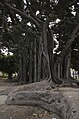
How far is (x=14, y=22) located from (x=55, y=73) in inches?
180

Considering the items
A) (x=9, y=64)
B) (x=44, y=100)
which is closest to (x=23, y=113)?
(x=44, y=100)

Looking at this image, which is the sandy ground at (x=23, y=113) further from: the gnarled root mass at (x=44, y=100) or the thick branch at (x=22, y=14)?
the thick branch at (x=22, y=14)

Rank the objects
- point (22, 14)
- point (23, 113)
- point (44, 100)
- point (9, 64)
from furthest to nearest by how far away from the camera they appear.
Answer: point (9, 64) < point (22, 14) < point (44, 100) < point (23, 113)

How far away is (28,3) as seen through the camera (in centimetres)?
1429

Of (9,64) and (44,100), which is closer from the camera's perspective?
(44,100)

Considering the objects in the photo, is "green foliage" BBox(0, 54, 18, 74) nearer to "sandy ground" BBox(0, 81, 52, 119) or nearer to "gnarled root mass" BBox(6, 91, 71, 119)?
"gnarled root mass" BBox(6, 91, 71, 119)

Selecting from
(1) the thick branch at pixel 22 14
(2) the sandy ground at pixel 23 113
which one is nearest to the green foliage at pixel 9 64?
(1) the thick branch at pixel 22 14

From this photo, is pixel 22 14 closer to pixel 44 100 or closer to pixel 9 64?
pixel 44 100

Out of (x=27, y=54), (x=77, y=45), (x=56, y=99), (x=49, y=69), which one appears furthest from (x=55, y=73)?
(x=56, y=99)

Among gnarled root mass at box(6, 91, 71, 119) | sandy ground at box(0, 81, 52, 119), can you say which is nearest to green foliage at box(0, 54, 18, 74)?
gnarled root mass at box(6, 91, 71, 119)

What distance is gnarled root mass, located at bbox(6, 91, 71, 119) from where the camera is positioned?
529 centimetres

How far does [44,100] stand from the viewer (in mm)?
A: 6062

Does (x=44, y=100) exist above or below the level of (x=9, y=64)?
below

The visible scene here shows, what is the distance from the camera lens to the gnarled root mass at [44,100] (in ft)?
17.3
